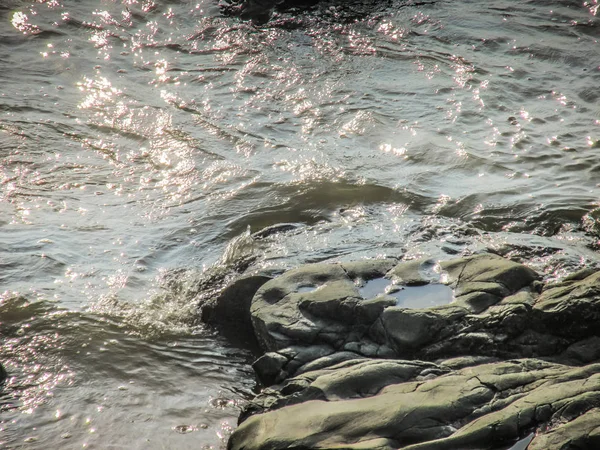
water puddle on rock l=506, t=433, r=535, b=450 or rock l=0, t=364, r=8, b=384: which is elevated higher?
water puddle on rock l=506, t=433, r=535, b=450

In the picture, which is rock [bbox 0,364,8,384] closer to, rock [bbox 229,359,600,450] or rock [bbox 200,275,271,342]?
rock [bbox 200,275,271,342]

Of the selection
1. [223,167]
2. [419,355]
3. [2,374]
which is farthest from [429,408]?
[223,167]

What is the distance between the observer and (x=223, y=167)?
796 centimetres

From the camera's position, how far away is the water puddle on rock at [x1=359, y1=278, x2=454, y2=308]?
14.9 ft

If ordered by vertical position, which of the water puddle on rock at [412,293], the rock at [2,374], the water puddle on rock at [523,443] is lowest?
the rock at [2,374]

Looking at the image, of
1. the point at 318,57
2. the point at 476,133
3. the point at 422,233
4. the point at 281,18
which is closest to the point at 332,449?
the point at 422,233

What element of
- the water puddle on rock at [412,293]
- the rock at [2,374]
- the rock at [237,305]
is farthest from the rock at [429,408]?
the rock at [2,374]

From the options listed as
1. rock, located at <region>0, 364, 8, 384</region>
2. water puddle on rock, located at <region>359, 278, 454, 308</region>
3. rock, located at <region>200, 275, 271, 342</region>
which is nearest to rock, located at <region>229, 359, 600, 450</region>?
water puddle on rock, located at <region>359, 278, 454, 308</region>

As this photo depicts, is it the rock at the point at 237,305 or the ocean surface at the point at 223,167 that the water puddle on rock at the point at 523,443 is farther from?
the rock at the point at 237,305

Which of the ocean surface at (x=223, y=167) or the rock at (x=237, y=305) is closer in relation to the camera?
the ocean surface at (x=223, y=167)

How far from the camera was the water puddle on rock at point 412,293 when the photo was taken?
4547 millimetres

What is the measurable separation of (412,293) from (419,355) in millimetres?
545

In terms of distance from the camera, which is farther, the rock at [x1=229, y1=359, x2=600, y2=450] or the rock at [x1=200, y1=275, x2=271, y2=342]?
the rock at [x1=200, y1=275, x2=271, y2=342]

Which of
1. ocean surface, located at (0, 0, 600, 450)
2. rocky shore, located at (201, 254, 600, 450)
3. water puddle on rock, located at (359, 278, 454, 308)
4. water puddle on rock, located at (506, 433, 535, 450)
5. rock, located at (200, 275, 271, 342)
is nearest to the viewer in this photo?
water puddle on rock, located at (506, 433, 535, 450)
